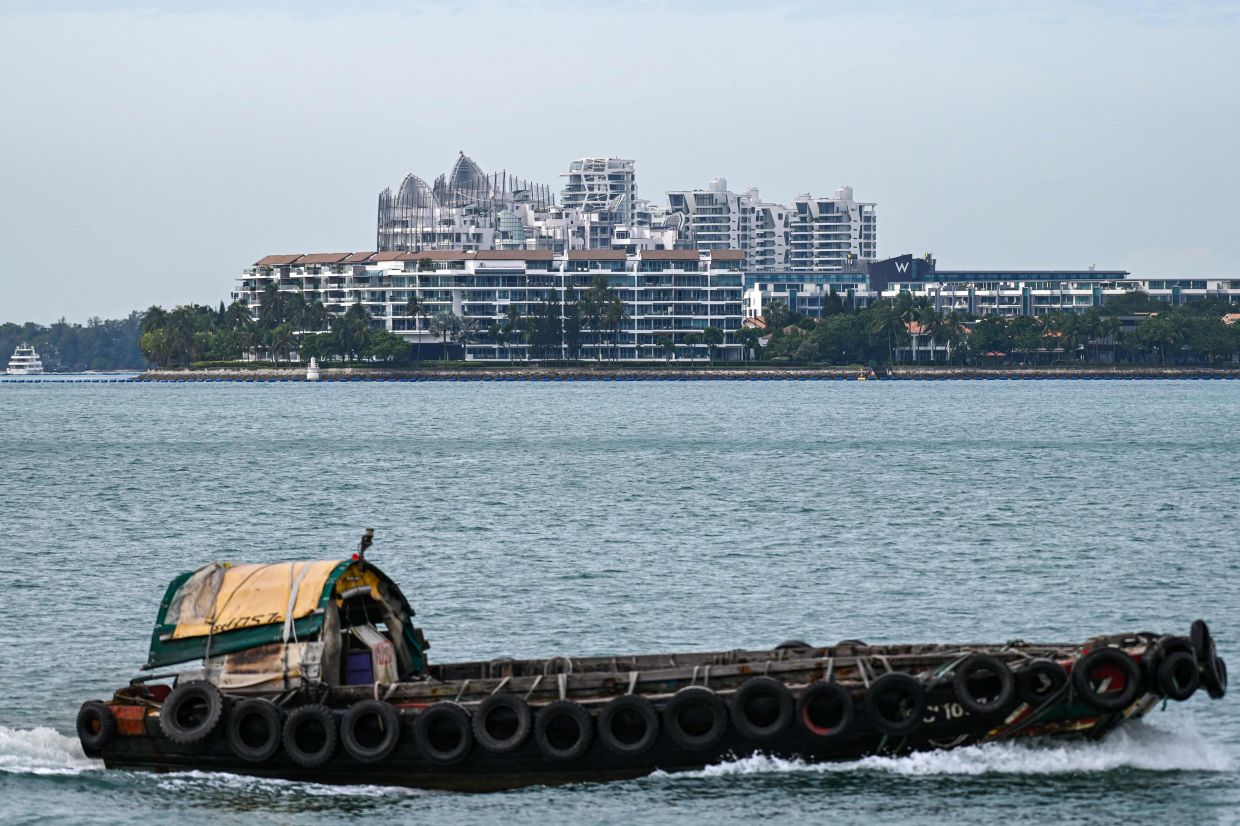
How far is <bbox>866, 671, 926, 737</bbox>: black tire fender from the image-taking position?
86.5 feet

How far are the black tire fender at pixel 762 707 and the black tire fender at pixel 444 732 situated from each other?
11.7 ft

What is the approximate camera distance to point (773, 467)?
98.1 metres

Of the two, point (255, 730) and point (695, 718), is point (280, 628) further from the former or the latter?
point (695, 718)

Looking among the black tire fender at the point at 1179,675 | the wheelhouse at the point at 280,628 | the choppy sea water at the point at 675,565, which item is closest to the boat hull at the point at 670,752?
the choppy sea water at the point at 675,565

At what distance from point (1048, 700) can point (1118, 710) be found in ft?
3.00

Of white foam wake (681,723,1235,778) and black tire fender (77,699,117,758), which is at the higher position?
black tire fender (77,699,117,758)

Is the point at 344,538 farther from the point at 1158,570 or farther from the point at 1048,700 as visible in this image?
the point at 1048,700

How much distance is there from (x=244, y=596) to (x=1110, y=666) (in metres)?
12.0

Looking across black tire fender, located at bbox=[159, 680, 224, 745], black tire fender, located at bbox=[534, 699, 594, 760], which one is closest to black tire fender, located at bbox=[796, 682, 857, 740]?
black tire fender, located at bbox=[534, 699, 594, 760]

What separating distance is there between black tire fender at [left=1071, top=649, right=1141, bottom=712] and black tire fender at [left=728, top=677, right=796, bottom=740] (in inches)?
149

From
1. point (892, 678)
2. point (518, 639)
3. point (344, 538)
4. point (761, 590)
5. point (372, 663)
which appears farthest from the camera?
point (344, 538)

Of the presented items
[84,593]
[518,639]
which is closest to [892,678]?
[518,639]

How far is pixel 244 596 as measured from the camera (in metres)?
28.3

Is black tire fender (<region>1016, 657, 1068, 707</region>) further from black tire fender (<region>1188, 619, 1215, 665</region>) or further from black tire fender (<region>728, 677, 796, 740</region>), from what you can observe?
black tire fender (<region>728, 677, 796, 740</region>)
